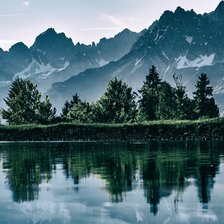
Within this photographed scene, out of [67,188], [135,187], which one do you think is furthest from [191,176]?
[67,188]

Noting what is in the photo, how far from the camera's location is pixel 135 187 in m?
21.7

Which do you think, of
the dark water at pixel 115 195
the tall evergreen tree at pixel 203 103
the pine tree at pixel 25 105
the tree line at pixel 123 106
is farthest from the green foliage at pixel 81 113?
the dark water at pixel 115 195

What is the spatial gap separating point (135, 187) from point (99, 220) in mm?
6993

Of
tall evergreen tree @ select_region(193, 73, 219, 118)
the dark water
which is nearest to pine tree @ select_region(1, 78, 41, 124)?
tall evergreen tree @ select_region(193, 73, 219, 118)

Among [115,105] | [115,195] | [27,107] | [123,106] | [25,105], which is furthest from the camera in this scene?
[25,105]

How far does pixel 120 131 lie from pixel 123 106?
27098 millimetres

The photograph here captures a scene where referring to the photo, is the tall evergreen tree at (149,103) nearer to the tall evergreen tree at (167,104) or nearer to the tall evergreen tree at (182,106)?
the tall evergreen tree at (167,104)

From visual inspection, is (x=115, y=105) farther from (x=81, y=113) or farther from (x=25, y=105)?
(x=25, y=105)

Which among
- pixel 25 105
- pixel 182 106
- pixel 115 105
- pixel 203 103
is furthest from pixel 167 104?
pixel 25 105

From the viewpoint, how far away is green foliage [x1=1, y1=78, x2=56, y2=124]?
376 ft

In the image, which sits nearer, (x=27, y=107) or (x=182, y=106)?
(x=182, y=106)

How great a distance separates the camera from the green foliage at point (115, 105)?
110 m

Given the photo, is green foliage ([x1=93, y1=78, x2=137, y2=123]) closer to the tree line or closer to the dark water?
the tree line

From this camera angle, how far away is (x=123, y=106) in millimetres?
114312
